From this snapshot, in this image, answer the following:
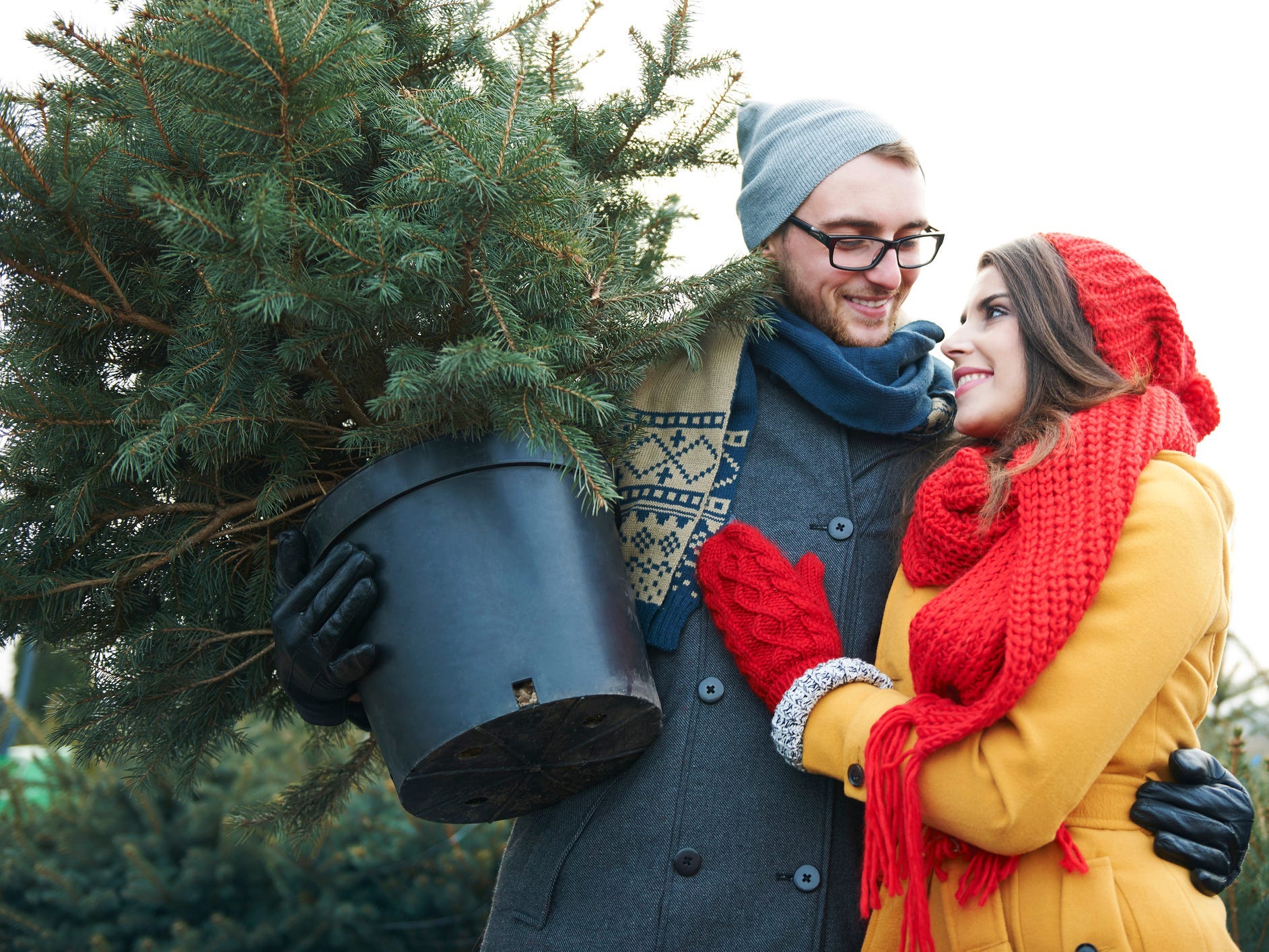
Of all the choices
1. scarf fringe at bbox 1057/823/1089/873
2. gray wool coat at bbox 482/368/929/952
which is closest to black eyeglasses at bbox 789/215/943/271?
gray wool coat at bbox 482/368/929/952

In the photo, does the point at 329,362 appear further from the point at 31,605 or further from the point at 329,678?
the point at 31,605

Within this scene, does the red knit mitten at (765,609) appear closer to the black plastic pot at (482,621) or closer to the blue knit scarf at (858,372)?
the black plastic pot at (482,621)

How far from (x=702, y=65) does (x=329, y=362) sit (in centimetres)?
108

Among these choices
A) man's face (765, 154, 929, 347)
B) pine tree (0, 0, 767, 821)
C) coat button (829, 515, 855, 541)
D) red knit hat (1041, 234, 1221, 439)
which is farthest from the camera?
man's face (765, 154, 929, 347)

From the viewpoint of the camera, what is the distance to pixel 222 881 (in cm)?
344

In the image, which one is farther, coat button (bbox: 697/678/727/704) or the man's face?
the man's face

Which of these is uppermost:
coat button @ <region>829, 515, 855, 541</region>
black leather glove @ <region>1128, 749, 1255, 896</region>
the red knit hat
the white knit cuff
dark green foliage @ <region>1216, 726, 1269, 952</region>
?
the red knit hat

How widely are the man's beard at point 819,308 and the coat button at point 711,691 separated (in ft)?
2.84

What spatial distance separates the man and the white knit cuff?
16 cm

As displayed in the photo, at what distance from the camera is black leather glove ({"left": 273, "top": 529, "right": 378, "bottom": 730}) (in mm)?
1656

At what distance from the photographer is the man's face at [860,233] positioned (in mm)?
2254

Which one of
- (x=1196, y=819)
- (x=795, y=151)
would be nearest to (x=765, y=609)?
(x=1196, y=819)

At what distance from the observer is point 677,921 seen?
5.97 feet

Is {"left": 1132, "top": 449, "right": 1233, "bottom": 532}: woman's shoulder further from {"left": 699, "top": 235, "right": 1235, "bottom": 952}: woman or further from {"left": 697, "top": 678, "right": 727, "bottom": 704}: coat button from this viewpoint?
{"left": 697, "top": 678, "right": 727, "bottom": 704}: coat button
